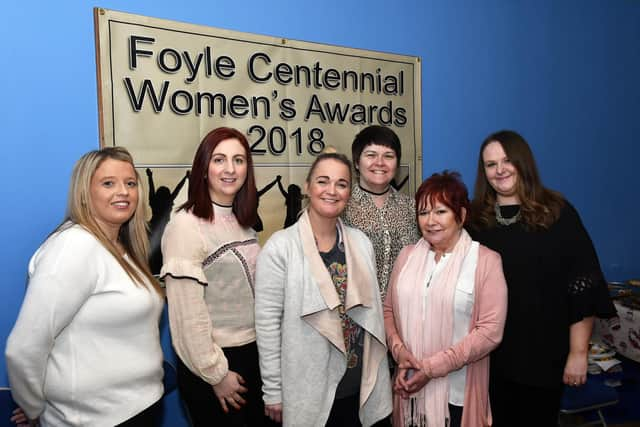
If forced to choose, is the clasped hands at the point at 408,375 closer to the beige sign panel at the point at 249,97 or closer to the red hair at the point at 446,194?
the red hair at the point at 446,194

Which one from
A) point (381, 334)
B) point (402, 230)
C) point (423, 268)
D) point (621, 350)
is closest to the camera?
point (381, 334)

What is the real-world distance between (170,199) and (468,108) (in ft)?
6.01

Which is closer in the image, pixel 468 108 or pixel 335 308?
pixel 335 308

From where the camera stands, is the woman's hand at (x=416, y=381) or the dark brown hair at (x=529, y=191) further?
the dark brown hair at (x=529, y=191)

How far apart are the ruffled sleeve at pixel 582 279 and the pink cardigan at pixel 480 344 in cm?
30

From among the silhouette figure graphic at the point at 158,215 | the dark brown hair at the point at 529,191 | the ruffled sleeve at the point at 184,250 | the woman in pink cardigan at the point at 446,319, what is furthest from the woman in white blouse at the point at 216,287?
the dark brown hair at the point at 529,191

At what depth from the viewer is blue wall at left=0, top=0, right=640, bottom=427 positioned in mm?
1691

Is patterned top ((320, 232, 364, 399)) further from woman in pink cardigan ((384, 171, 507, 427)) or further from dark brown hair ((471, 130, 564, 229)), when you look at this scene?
dark brown hair ((471, 130, 564, 229))

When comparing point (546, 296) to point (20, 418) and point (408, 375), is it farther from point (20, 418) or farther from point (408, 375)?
point (20, 418)

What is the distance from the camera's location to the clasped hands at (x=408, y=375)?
1.67m

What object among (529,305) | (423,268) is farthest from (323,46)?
(529,305)

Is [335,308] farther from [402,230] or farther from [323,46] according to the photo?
[323,46]

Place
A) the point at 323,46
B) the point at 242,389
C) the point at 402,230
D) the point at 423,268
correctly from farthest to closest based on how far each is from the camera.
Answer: the point at 323,46, the point at 402,230, the point at 423,268, the point at 242,389

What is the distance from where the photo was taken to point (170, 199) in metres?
1.99
